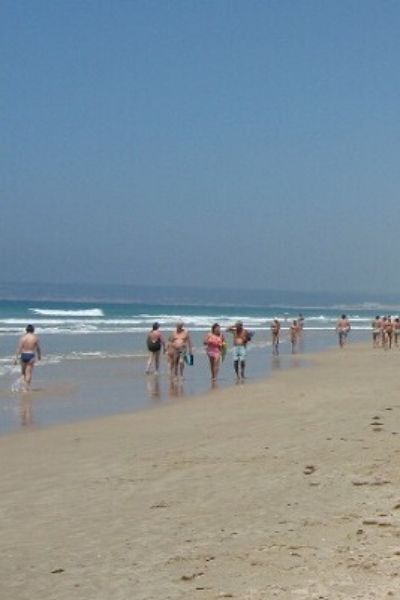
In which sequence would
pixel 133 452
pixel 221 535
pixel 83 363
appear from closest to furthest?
pixel 221 535, pixel 133 452, pixel 83 363

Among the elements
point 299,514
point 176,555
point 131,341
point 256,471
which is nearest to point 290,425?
point 256,471

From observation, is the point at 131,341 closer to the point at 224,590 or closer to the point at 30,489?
the point at 30,489

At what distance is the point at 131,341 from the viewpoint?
1596 inches

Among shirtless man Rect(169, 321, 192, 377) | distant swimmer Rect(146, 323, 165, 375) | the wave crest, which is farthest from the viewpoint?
the wave crest

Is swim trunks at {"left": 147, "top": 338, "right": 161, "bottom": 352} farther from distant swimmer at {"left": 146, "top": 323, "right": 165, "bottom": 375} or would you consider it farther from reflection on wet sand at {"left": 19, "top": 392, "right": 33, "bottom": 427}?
reflection on wet sand at {"left": 19, "top": 392, "right": 33, "bottom": 427}

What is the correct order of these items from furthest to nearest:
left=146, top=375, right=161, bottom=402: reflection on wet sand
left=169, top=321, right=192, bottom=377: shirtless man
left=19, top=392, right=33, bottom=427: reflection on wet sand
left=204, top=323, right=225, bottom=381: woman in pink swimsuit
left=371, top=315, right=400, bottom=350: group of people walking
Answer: left=371, top=315, right=400, bottom=350: group of people walking, left=169, top=321, right=192, bottom=377: shirtless man, left=204, top=323, right=225, bottom=381: woman in pink swimsuit, left=146, top=375, right=161, bottom=402: reflection on wet sand, left=19, top=392, right=33, bottom=427: reflection on wet sand

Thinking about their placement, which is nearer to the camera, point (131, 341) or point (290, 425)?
point (290, 425)

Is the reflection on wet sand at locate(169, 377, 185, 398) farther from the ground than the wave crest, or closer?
closer

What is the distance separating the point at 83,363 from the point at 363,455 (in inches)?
718

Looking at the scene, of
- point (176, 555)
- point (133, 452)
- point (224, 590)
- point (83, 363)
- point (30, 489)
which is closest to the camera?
point (224, 590)

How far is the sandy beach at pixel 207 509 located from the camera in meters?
5.19

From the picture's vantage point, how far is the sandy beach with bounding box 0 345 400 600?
5188 millimetres

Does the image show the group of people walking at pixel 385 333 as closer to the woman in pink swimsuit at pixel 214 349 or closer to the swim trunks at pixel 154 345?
the swim trunks at pixel 154 345

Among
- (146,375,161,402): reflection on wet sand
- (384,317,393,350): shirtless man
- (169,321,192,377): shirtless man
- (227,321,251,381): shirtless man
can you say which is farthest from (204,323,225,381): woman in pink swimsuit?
(384,317,393,350): shirtless man
